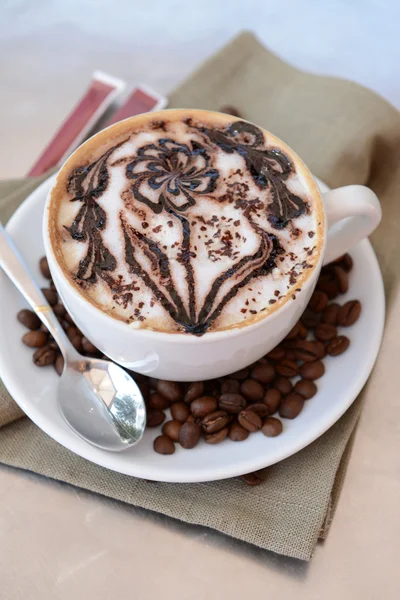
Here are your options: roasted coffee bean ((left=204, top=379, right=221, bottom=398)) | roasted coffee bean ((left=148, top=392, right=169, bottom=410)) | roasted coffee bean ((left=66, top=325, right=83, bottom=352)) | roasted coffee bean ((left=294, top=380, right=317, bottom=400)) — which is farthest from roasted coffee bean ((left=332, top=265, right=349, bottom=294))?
roasted coffee bean ((left=66, top=325, right=83, bottom=352))

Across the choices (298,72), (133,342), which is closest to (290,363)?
(133,342)

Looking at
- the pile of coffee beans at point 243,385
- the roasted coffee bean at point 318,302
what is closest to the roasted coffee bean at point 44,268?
the pile of coffee beans at point 243,385

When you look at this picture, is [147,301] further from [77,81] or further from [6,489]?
[77,81]

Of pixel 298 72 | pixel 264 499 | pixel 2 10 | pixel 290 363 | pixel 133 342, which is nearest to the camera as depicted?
pixel 133 342

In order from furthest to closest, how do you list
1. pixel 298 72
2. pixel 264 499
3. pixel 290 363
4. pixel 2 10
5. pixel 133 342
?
1. pixel 2 10
2. pixel 298 72
3. pixel 290 363
4. pixel 264 499
5. pixel 133 342

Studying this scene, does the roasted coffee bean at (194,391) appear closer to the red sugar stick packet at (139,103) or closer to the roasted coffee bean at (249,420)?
the roasted coffee bean at (249,420)

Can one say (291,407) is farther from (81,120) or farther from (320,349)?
(81,120)

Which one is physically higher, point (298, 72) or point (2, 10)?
point (298, 72)
